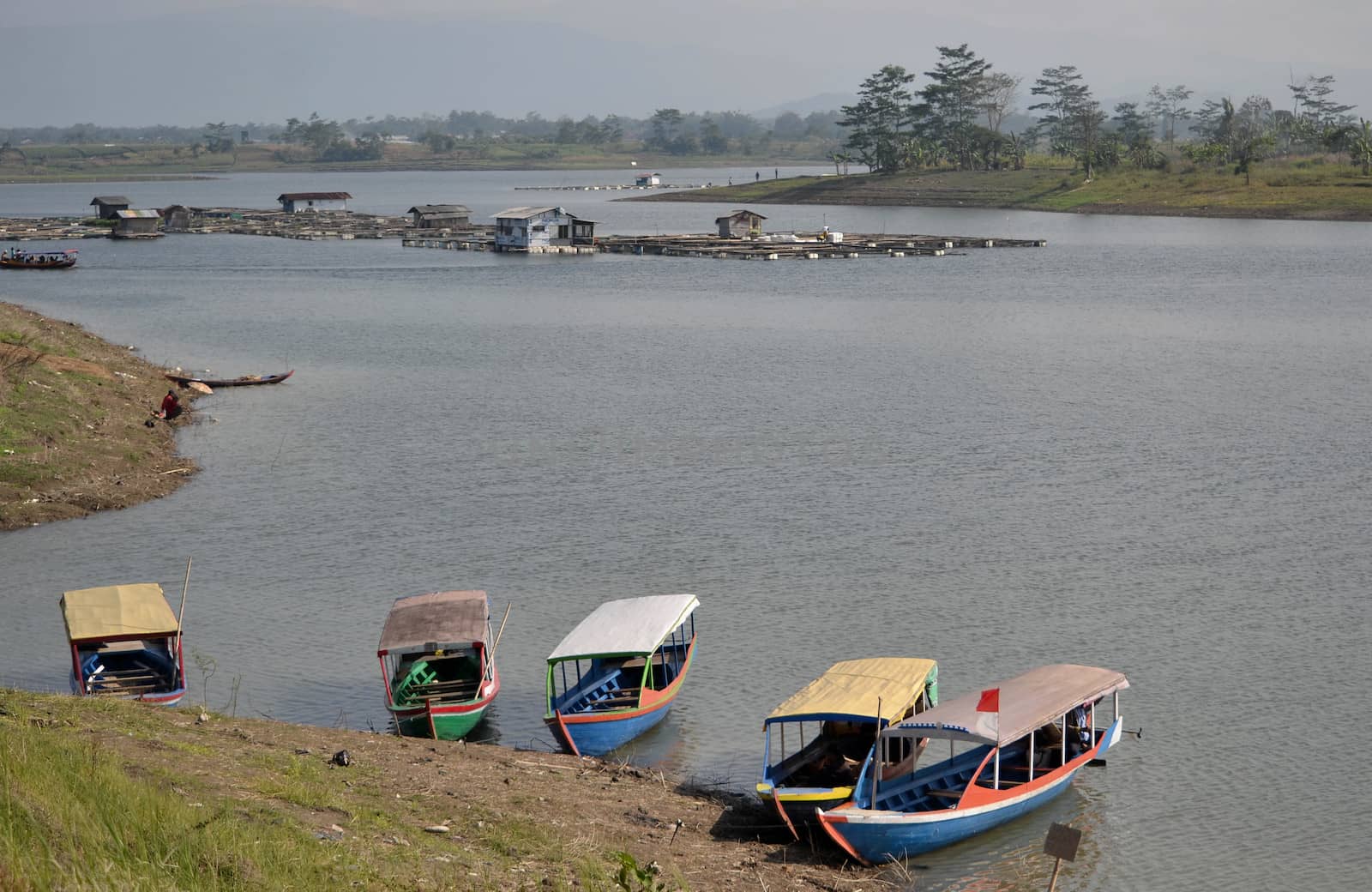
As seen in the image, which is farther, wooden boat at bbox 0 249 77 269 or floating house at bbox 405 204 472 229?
floating house at bbox 405 204 472 229

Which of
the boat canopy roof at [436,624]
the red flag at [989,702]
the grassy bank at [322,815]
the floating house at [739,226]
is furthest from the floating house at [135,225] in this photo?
the red flag at [989,702]

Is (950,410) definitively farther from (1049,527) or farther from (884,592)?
(884,592)

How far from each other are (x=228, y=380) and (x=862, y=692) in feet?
138

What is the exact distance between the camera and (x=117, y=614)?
24.6 meters

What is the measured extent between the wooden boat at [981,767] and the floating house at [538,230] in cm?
10334

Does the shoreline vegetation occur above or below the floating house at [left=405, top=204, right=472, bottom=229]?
above

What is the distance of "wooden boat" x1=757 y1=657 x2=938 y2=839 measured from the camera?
18.9 metres

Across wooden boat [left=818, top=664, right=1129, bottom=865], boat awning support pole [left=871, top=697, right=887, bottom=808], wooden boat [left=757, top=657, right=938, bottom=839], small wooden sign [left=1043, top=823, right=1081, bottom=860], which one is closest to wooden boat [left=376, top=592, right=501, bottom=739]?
wooden boat [left=757, top=657, right=938, bottom=839]

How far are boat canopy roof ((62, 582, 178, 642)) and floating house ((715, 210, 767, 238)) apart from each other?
11025 cm

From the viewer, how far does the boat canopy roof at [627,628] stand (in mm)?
23766

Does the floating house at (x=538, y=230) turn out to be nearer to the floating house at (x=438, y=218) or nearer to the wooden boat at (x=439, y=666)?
the floating house at (x=438, y=218)

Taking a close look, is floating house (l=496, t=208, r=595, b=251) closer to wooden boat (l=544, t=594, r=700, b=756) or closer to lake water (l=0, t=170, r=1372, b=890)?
lake water (l=0, t=170, r=1372, b=890)

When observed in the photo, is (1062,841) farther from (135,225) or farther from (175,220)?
(175,220)

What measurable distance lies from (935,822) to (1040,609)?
35.9ft
